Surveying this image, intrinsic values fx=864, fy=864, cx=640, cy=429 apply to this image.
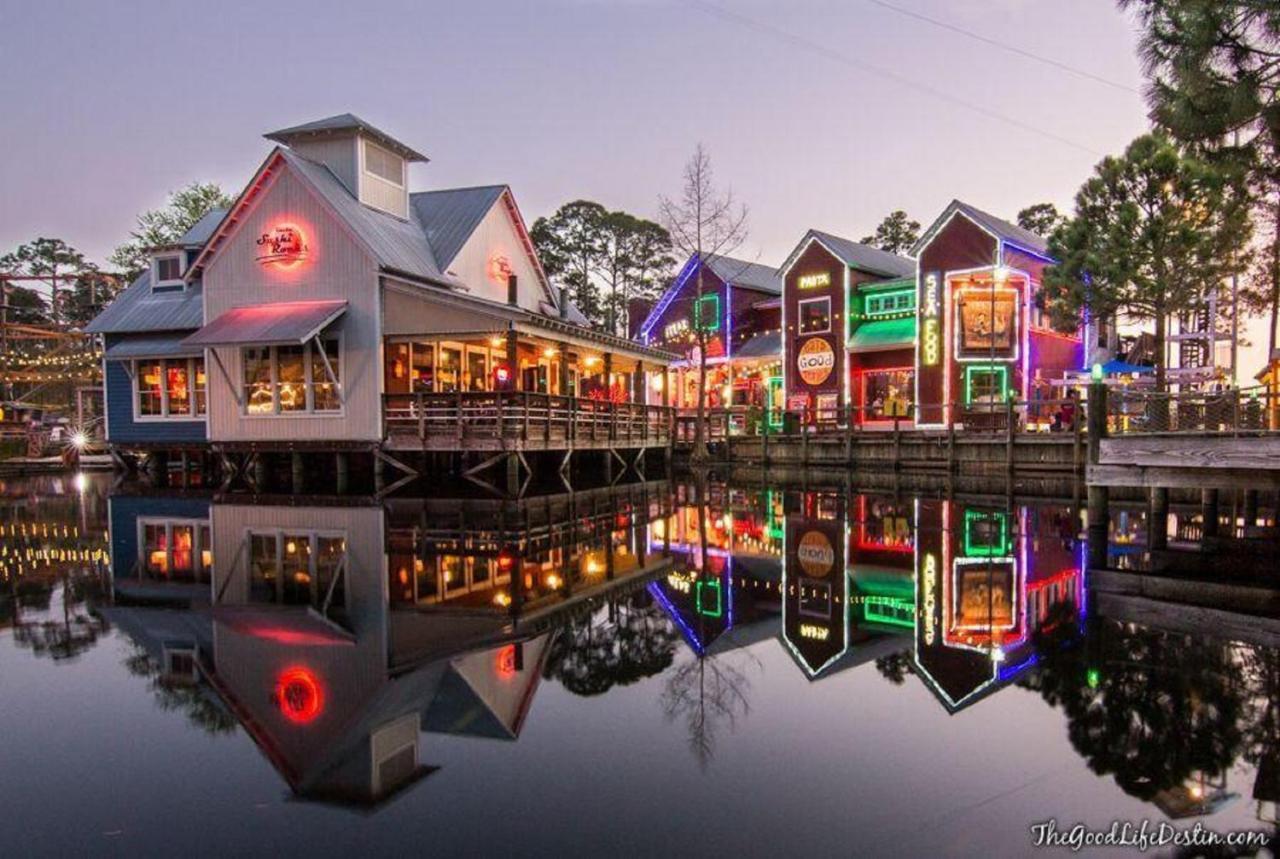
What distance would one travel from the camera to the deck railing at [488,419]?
21453 millimetres

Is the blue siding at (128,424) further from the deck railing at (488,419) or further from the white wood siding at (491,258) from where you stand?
the white wood siding at (491,258)

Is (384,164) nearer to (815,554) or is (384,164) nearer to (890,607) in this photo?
(815,554)

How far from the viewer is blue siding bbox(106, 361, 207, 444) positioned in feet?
89.3

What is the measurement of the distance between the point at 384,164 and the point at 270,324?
729 cm

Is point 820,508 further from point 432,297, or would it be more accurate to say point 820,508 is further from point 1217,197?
point 1217,197

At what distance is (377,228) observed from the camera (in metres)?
25.1

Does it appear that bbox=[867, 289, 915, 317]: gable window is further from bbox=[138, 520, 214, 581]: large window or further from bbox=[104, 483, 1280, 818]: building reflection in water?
bbox=[138, 520, 214, 581]: large window

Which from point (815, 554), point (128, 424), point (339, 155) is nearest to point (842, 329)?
point (339, 155)

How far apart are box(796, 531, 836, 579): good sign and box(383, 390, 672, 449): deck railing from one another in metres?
8.99

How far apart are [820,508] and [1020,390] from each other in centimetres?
1739


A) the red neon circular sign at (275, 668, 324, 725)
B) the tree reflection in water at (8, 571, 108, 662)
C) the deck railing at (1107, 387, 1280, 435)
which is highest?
the deck railing at (1107, 387, 1280, 435)

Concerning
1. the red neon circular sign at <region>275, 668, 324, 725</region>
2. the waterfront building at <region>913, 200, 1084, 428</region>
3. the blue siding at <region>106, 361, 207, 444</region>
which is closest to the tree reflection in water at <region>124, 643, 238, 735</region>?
the red neon circular sign at <region>275, 668, 324, 725</region>

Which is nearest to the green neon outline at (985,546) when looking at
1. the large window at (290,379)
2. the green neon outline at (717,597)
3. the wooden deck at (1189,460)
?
the wooden deck at (1189,460)

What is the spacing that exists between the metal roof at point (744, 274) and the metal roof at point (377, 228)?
1748cm
